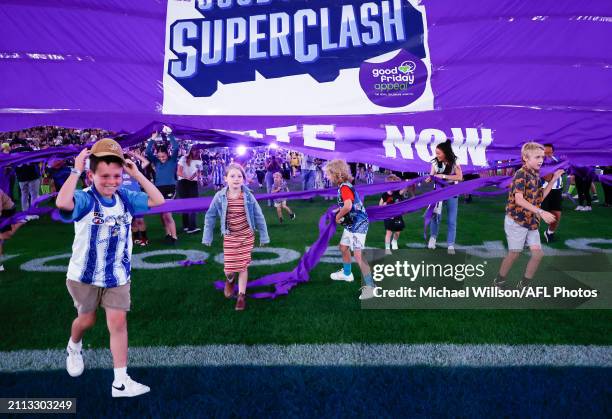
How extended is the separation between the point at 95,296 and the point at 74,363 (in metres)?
0.61

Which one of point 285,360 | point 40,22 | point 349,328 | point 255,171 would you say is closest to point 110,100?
point 40,22

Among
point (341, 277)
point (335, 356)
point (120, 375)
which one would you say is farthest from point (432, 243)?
point (120, 375)

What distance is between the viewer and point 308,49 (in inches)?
114

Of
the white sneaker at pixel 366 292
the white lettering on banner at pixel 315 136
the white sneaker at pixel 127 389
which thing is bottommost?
the white sneaker at pixel 127 389

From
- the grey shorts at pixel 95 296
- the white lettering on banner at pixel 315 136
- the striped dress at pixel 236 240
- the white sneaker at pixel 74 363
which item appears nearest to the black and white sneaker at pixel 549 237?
the striped dress at pixel 236 240

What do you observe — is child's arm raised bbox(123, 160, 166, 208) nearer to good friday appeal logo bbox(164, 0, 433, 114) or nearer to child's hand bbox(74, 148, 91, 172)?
child's hand bbox(74, 148, 91, 172)

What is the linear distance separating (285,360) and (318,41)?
2345 millimetres

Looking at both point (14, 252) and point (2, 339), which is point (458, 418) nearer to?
point (2, 339)

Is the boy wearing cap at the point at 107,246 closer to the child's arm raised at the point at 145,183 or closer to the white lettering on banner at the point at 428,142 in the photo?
the child's arm raised at the point at 145,183

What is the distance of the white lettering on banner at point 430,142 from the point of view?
9.27 feet

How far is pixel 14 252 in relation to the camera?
769 centimetres

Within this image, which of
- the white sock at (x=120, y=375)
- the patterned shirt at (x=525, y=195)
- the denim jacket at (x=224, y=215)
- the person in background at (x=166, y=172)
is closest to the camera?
the white sock at (x=120, y=375)

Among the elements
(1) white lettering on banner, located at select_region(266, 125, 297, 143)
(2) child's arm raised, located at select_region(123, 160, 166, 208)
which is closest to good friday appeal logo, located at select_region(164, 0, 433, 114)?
(1) white lettering on banner, located at select_region(266, 125, 297, 143)

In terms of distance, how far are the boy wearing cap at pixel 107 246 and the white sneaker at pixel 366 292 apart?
2.62 metres
